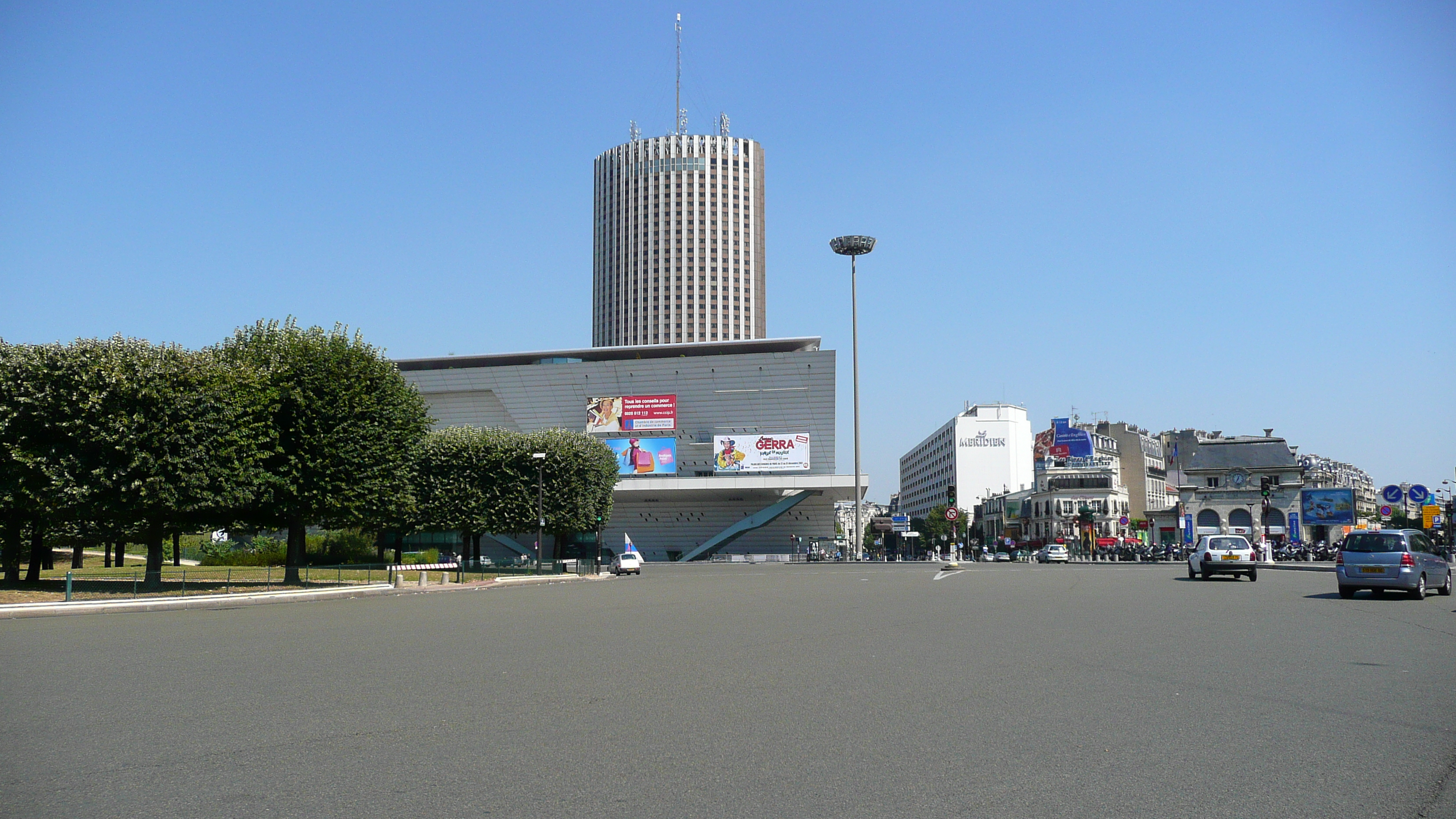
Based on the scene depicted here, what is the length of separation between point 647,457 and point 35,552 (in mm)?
61701

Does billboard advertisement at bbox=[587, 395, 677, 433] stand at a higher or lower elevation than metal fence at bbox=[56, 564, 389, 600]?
higher

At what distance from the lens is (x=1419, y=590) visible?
2203 centimetres

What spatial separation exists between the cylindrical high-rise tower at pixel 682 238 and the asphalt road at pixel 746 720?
5693 inches

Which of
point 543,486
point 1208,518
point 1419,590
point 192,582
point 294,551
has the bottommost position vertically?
point 192,582

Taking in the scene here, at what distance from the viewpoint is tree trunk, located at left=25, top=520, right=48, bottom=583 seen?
31844mm

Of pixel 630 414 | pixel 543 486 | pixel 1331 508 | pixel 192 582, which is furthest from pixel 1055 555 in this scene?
pixel 192 582

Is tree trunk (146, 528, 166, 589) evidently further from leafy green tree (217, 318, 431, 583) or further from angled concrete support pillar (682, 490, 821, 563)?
angled concrete support pillar (682, 490, 821, 563)

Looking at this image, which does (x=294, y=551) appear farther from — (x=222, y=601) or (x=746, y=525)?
(x=746, y=525)

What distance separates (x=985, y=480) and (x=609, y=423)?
75.5m

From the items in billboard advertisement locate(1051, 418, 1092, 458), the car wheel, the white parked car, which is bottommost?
the white parked car

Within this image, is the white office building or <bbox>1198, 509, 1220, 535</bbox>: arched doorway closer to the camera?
<bbox>1198, 509, 1220, 535</bbox>: arched doorway

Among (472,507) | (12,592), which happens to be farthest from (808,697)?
(472,507)

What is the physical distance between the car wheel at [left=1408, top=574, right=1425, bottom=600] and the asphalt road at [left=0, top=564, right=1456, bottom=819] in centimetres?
581

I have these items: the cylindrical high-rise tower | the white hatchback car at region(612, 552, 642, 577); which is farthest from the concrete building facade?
the cylindrical high-rise tower
